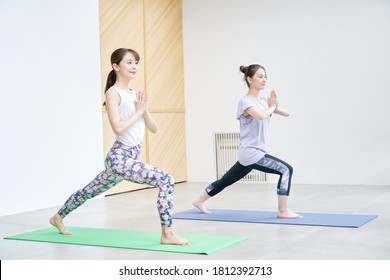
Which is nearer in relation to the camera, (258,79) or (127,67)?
(127,67)

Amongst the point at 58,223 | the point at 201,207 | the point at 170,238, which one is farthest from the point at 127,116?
the point at 201,207

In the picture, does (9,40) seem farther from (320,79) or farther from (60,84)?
(320,79)

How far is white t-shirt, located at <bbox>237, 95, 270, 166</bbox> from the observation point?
458 centimetres

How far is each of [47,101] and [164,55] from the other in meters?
2.09

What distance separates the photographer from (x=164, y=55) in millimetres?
7359

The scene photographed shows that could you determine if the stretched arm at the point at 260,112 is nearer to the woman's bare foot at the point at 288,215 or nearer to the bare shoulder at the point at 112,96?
the woman's bare foot at the point at 288,215

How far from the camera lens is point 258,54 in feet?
23.7

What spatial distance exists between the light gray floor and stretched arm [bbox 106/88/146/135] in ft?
2.28

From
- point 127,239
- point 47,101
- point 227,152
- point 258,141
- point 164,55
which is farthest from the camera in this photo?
A: point 227,152

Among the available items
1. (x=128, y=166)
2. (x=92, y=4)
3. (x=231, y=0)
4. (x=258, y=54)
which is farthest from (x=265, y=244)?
(x=231, y=0)

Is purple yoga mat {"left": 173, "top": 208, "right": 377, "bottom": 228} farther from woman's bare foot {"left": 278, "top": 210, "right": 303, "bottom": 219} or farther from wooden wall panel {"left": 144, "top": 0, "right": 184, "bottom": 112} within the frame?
wooden wall panel {"left": 144, "top": 0, "right": 184, "bottom": 112}

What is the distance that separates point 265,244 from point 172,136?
3.94 m

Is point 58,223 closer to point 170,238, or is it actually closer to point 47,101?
point 170,238

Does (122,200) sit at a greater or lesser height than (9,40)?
lesser
